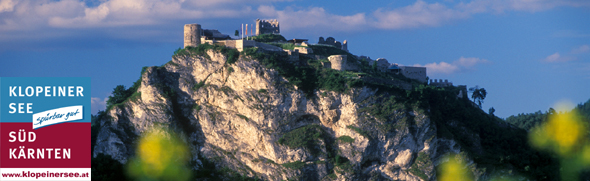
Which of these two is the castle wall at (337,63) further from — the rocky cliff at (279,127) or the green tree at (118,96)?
the green tree at (118,96)

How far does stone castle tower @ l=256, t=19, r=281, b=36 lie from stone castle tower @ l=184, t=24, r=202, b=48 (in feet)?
54.7

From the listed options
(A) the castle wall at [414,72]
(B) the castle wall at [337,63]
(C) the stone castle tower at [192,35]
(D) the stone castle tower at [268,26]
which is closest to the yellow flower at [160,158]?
(C) the stone castle tower at [192,35]

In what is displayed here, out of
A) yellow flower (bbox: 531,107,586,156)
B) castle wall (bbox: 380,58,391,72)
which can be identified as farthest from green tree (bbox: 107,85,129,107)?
yellow flower (bbox: 531,107,586,156)

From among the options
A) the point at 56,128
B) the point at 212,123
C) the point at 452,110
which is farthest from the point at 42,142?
the point at 452,110

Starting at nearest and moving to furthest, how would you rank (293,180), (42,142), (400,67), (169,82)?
1. (42,142)
2. (293,180)
3. (169,82)
4. (400,67)

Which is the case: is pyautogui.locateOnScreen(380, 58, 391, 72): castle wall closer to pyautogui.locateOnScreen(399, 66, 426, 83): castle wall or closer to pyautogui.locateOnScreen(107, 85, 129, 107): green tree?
pyautogui.locateOnScreen(399, 66, 426, 83): castle wall

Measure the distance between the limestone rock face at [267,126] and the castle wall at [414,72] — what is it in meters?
18.8

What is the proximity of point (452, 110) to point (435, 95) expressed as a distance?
104 inches

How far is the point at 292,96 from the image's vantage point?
95.2 metres

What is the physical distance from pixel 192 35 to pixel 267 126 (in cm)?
1461

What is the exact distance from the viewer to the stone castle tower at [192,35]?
330 ft

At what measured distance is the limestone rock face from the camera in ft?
307

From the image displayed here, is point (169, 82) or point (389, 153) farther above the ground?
point (169, 82)

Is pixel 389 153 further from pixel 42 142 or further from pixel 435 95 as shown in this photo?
pixel 42 142
